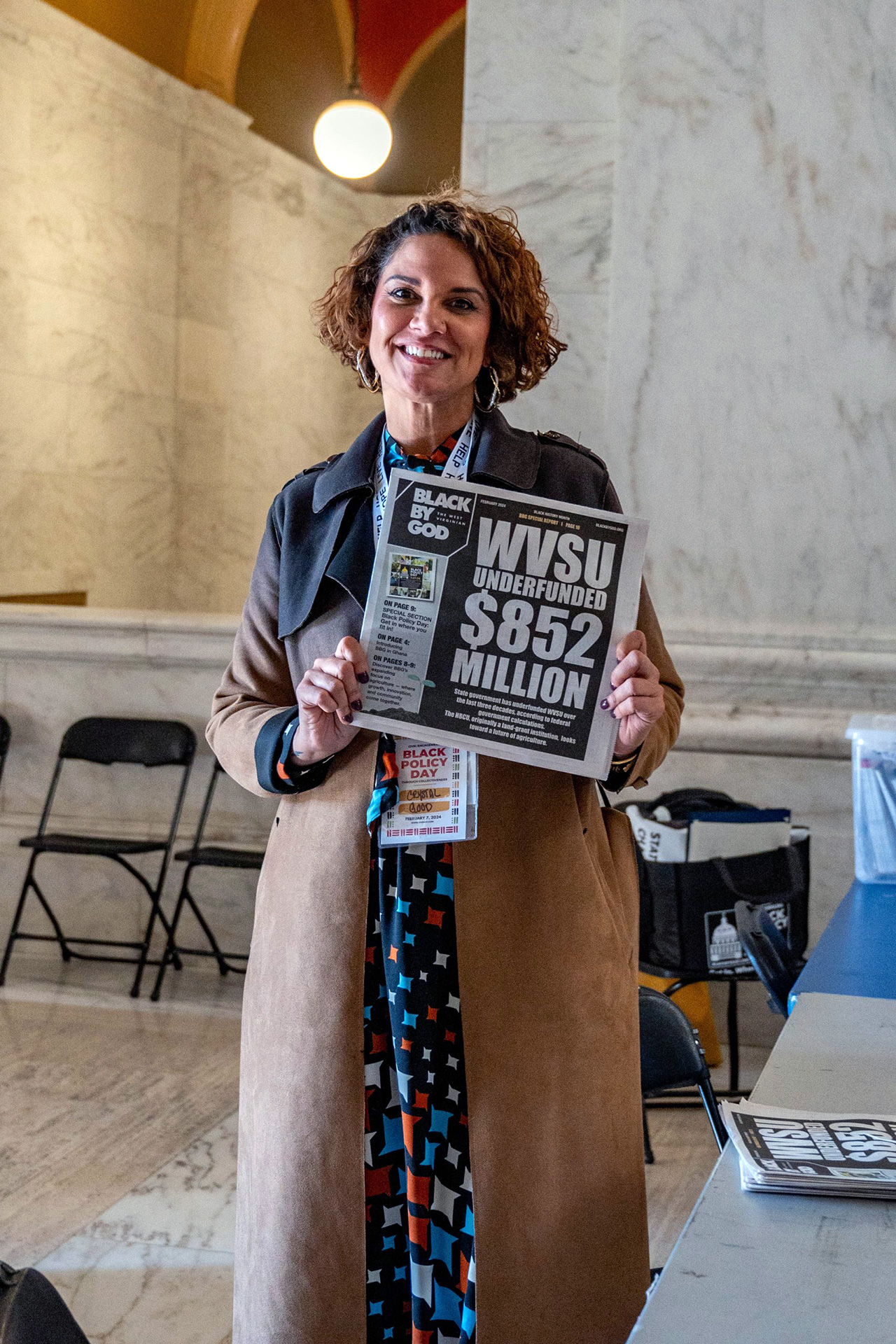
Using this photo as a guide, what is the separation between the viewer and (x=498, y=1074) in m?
1.66

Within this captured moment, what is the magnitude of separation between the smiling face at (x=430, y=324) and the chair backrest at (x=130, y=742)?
3309 mm

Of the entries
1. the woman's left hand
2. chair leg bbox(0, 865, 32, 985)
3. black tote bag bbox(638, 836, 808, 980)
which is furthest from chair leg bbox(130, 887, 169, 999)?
the woman's left hand

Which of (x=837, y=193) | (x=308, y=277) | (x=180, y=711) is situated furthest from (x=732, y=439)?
(x=308, y=277)

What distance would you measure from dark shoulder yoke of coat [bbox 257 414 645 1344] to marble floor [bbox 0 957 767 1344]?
1.12m

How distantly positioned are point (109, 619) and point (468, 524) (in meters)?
3.68

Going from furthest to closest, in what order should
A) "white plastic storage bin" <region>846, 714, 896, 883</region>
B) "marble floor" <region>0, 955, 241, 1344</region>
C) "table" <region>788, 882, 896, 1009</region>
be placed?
"white plastic storage bin" <region>846, 714, 896, 883</region>, "marble floor" <region>0, 955, 241, 1344</region>, "table" <region>788, 882, 896, 1009</region>

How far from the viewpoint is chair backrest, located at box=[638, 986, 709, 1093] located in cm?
211

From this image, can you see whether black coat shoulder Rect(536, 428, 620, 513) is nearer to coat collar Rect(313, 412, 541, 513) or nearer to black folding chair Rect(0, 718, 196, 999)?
coat collar Rect(313, 412, 541, 513)

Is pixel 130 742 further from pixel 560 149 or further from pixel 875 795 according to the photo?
pixel 875 795

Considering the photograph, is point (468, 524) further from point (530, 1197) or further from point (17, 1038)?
point (17, 1038)

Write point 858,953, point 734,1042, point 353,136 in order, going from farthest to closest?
point 353,136, point 734,1042, point 858,953

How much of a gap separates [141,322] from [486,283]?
637 centimetres

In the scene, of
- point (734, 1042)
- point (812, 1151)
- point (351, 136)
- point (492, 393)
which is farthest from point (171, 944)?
point (351, 136)

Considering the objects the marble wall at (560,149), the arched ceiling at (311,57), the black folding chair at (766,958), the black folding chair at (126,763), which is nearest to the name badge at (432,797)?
the black folding chair at (766,958)
